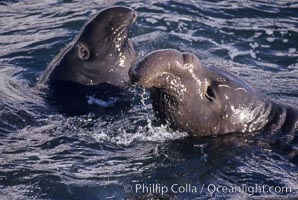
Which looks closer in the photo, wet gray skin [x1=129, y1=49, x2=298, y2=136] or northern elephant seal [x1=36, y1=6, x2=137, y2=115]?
wet gray skin [x1=129, y1=49, x2=298, y2=136]

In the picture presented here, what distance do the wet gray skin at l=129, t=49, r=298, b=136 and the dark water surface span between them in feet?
0.55

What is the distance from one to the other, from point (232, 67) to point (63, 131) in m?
3.62

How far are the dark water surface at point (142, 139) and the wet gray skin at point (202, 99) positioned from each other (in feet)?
0.55

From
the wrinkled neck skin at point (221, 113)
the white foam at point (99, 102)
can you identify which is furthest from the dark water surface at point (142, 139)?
the white foam at point (99, 102)

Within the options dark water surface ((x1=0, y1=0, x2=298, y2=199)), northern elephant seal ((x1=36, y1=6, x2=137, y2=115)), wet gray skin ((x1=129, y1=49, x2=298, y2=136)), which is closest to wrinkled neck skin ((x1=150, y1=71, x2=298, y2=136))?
wet gray skin ((x1=129, y1=49, x2=298, y2=136))

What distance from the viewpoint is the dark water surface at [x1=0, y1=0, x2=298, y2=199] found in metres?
7.07

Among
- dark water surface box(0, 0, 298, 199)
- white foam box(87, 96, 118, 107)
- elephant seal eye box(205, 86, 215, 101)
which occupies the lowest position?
dark water surface box(0, 0, 298, 199)

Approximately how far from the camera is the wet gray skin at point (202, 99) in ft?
23.5

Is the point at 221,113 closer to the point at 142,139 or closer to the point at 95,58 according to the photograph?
the point at 142,139

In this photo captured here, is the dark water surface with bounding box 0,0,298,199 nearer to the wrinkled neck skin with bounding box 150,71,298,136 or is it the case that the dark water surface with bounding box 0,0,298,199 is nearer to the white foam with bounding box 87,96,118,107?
the wrinkled neck skin with bounding box 150,71,298,136

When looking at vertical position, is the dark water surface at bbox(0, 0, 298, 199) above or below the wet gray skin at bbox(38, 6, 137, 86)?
below

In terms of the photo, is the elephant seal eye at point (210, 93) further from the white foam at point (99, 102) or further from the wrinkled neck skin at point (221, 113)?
the white foam at point (99, 102)

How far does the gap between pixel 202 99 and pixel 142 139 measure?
0.96 metres

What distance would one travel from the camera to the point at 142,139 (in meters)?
8.20
